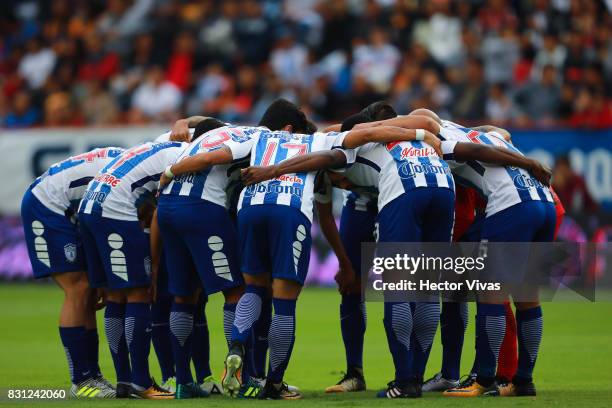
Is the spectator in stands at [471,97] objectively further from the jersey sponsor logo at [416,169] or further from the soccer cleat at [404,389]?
the soccer cleat at [404,389]

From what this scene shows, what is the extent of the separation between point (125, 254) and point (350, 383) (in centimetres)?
221

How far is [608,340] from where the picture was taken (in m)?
13.0

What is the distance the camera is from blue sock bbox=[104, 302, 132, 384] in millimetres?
9422

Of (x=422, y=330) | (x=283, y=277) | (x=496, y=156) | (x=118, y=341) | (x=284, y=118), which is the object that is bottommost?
(x=118, y=341)

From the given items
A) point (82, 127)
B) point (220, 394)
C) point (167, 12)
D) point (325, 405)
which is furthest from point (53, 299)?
point (325, 405)

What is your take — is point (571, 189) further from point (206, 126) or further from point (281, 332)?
point (281, 332)

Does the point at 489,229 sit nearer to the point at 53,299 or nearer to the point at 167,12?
the point at 53,299

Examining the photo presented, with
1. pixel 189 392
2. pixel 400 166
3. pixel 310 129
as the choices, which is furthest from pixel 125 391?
pixel 400 166

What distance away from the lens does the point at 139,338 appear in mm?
9203

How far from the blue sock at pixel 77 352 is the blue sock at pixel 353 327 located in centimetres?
220

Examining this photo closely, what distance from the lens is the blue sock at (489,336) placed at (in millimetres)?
8883

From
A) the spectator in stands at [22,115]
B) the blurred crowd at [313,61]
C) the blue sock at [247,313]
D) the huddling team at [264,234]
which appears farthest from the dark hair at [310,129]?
the spectator in stands at [22,115]

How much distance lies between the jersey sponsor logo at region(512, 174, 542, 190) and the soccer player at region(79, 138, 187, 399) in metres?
2.80

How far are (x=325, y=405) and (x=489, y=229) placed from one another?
1970 mm
